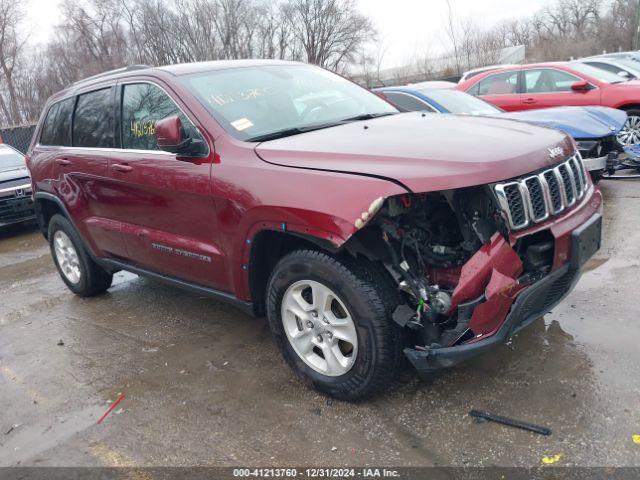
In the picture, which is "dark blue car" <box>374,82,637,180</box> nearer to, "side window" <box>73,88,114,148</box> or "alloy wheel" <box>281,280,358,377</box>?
"side window" <box>73,88,114,148</box>

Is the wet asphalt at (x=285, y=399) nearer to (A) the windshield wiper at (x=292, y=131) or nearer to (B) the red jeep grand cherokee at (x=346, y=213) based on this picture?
(B) the red jeep grand cherokee at (x=346, y=213)

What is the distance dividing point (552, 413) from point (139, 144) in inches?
121

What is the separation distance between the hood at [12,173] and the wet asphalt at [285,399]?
17.7 ft

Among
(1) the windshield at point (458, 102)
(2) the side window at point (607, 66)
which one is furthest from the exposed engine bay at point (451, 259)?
(2) the side window at point (607, 66)

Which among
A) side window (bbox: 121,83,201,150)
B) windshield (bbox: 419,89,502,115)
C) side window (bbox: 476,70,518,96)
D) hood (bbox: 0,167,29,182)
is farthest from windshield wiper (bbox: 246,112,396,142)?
hood (bbox: 0,167,29,182)

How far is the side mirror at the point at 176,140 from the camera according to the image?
3.20 metres

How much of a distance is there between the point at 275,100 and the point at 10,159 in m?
8.16

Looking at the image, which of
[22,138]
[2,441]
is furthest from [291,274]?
[22,138]

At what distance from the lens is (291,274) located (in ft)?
9.80

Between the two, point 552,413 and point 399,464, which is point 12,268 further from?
point 552,413

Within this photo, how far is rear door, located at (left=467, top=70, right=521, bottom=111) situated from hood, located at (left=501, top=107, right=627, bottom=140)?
2.83 meters

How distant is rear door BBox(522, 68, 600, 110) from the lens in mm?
8773

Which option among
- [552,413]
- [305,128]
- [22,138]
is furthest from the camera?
[22,138]

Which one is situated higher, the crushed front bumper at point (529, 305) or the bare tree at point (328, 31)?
the bare tree at point (328, 31)
